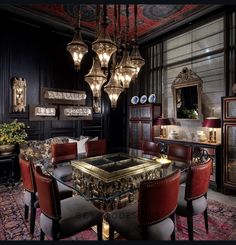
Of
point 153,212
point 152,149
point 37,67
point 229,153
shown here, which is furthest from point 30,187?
point 229,153

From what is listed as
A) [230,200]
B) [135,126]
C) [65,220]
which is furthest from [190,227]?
[135,126]

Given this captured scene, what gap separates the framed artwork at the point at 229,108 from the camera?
350 centimetres

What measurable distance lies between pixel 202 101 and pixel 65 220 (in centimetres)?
391

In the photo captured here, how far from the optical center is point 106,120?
6.07 metres

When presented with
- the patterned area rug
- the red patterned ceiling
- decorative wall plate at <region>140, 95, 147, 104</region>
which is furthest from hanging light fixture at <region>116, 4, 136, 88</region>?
decorative wall plate at <region>140, 95, 147, 104</region>

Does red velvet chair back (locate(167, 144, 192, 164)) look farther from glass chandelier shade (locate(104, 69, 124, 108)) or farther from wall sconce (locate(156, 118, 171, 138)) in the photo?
wall sconce (locate(156, 118, 171, 138))

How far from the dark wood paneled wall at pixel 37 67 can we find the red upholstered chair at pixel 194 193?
3.71m

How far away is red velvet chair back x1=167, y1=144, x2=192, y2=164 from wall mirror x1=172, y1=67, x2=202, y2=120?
4.81 ft

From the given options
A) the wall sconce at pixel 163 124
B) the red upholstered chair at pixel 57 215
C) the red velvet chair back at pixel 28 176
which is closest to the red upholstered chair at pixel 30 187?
the red velvet chair back at pixel 28 176

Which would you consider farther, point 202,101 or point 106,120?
point 106,120

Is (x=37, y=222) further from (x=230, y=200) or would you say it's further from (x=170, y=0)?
(x=170, y=0)

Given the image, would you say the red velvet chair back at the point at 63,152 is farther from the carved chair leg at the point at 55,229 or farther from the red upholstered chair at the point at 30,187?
the carved chair leg at the point at 55,229

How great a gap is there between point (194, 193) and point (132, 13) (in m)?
3.95

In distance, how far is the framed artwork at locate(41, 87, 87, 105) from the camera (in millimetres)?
4750
